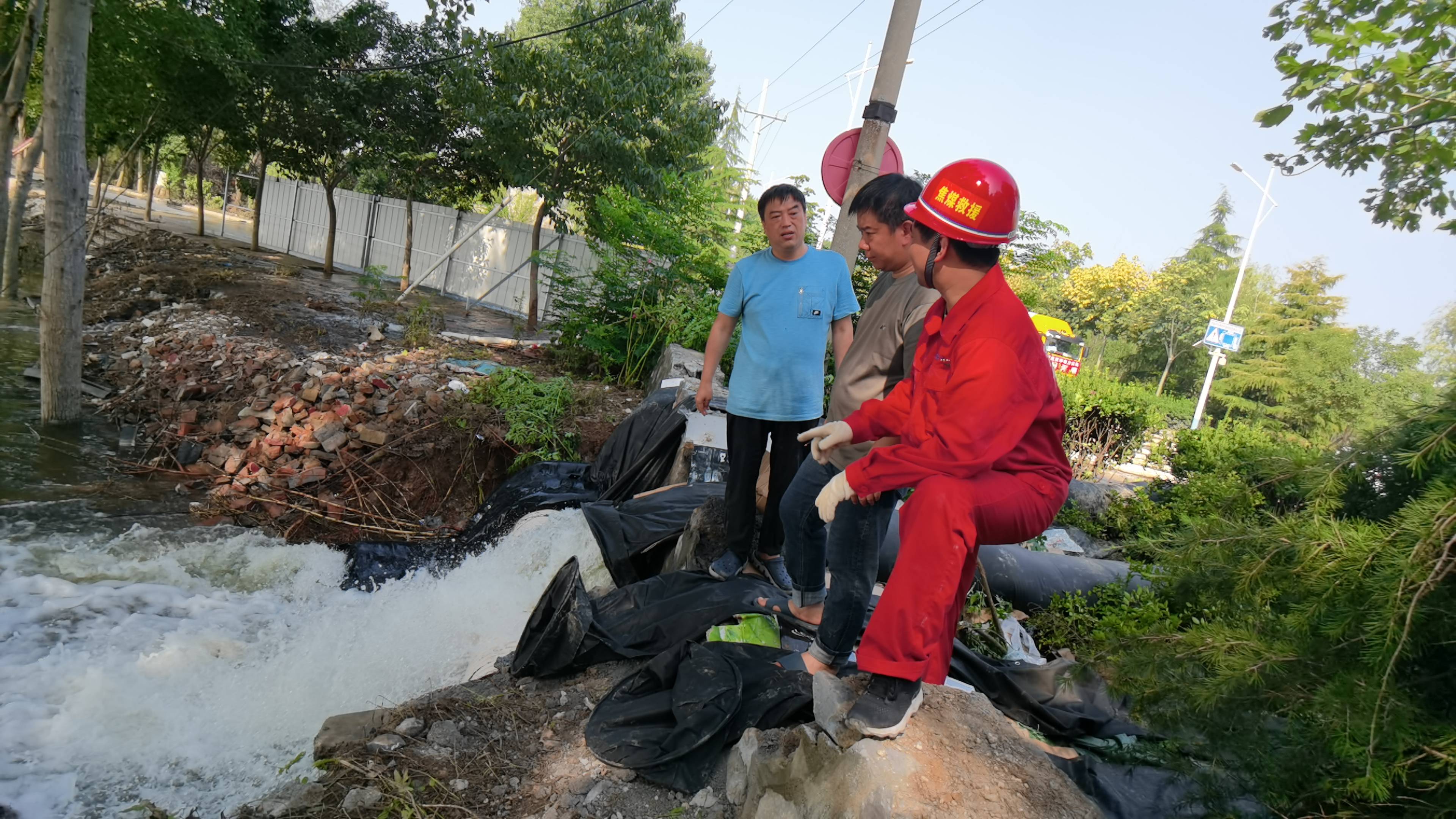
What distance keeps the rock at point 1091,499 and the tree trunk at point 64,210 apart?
930cm

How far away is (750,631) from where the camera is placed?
294 cm

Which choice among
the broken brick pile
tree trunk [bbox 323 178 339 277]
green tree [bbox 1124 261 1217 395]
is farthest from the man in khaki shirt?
green tree [bbox 1124 261 1217 395]

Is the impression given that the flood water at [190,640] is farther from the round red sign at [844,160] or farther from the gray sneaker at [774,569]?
the round red sign at [844,160]

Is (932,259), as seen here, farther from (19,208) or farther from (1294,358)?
(1294,358)

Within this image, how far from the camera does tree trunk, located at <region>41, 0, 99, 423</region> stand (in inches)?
278

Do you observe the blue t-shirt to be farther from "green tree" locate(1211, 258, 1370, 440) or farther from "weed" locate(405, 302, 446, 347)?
"green tree" locate(1211, 258, 1370, 440)

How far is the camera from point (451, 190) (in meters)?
17.2

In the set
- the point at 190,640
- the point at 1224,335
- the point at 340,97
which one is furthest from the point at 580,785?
the point at 1224,335

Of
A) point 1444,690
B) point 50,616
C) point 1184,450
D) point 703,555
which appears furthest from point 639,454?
point 1184,450

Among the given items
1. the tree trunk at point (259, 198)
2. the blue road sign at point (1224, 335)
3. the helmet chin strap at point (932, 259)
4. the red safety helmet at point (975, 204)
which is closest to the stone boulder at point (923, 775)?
the helmet chin strap at point (932, 259)

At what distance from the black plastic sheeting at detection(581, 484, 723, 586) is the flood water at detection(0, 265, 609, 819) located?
219 millimetres

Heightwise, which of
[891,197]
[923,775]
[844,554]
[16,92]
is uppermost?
[16,92]

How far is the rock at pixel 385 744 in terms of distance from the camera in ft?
8.50

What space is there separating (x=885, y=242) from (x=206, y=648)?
405cm
